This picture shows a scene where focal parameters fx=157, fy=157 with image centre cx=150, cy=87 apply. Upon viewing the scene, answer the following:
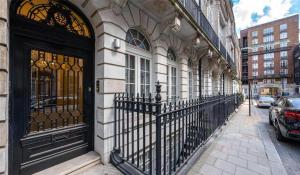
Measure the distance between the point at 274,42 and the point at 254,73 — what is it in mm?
12514

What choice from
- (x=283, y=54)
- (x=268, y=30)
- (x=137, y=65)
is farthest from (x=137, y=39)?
(x=268, y=30)

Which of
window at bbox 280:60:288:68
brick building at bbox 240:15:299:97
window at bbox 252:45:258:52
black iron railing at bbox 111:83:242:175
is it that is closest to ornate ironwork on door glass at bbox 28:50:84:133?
black iron railing at bbox 111:83:242:175

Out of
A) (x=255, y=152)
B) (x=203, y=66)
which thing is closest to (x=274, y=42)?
(x=203, y=66)

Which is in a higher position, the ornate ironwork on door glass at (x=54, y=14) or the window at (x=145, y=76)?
the ornate ironwork on door glass at (x=54, y=14)

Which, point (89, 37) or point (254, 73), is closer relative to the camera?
point (89, 37)

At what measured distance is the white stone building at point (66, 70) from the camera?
8.36 feet

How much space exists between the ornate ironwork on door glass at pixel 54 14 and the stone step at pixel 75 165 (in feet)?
8.91

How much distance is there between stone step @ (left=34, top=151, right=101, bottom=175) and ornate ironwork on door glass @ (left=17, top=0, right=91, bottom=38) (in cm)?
272

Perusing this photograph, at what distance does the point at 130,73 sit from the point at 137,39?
1.13 metres

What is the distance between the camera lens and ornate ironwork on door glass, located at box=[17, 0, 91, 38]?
279 cm

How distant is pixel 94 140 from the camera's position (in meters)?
3.71

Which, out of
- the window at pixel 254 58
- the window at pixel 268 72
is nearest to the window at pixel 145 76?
Answer: the window at pixel 268 72

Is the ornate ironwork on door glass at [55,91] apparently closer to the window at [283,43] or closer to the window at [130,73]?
the window at [130,73]

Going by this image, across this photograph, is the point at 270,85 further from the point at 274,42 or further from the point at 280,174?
the point at 280,174
